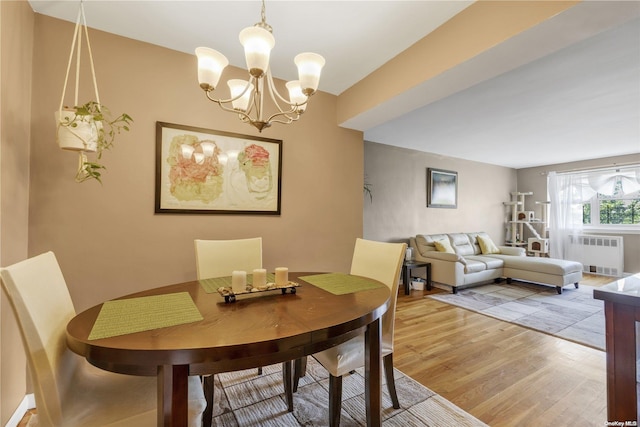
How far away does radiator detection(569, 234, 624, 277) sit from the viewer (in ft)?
17.3

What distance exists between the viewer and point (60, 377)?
94cm

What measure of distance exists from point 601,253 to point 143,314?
7.71 m

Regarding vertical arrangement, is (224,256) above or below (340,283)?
above

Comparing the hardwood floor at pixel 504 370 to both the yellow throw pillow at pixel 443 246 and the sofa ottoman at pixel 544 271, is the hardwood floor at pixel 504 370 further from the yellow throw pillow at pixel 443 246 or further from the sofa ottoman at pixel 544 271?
the sofa ottoman at pixel 544 271

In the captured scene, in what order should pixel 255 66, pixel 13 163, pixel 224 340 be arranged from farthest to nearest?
pixel 13 163, pixel 255 66, pixel 224 340

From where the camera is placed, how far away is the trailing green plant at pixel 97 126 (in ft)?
4.83

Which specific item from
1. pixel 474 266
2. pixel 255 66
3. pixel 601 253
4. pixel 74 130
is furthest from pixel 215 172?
pixel 601 253

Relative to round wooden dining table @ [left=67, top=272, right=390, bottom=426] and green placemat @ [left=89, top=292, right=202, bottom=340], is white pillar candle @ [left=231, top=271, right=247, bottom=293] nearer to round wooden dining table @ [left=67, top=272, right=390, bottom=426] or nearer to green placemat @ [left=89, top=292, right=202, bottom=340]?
round wooden dining table @ [left=67, top=272, right=390, bottom=426]

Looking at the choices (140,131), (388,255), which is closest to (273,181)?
(140,131)

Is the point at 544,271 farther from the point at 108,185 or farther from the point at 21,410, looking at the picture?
the point at 21,410

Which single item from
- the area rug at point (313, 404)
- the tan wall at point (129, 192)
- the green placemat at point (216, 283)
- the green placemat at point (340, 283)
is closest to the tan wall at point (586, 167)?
the area rug at point (313, 404)

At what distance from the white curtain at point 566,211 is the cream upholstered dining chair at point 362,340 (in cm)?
630

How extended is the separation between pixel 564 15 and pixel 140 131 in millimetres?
2589

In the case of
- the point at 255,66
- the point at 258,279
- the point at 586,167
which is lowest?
the point at 258,279
